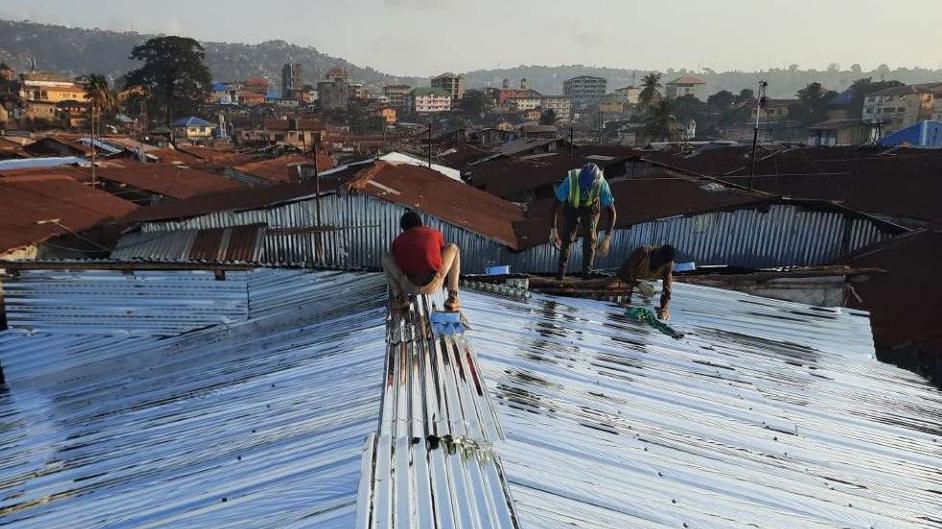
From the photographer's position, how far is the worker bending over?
7285 millimetres

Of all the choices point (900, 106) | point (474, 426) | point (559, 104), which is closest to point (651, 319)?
point (474, 426)

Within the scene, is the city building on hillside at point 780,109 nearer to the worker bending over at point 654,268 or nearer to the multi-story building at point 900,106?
the multi-story building at point 900,106

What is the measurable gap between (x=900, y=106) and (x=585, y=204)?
88.4 meters

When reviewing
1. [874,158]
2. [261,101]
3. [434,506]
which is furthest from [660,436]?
[261,101]

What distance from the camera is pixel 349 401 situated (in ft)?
14.0

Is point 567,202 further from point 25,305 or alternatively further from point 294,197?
point 25,305

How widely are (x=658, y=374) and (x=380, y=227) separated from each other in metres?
7.75

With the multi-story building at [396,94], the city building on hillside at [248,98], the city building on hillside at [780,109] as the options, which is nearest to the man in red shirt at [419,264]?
the city building on hillside at [780,109]

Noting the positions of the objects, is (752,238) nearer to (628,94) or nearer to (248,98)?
(248,98)

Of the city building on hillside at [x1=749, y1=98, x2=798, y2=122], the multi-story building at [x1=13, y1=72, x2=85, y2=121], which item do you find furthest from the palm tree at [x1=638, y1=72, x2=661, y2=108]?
the multi-story building at [x1=13, y1=72, x2=85, y2=121]

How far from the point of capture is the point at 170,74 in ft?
253

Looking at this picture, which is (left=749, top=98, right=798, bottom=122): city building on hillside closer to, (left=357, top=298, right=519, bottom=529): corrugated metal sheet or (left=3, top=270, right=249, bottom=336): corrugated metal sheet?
(left=3, top=270, right=249, bottom=336): corrugated metal sheet

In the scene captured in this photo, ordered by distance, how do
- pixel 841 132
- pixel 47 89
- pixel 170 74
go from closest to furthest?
1. pixel 841 132
2. pixel 170 74
3. pixel 47 89

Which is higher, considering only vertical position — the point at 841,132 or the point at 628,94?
the point at 628,94
